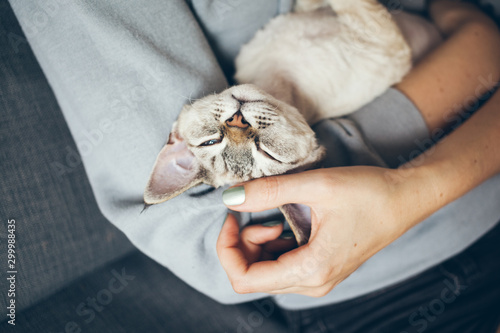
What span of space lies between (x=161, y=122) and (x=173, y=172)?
181 mm

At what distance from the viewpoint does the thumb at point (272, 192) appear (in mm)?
748

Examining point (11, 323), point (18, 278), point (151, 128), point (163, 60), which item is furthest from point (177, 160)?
point (11, 323)

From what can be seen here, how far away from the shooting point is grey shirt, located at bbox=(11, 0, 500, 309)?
0.90 metres

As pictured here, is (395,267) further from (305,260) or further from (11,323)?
(11,323)

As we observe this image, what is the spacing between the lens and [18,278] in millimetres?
999

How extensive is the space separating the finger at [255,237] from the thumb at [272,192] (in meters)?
0.18

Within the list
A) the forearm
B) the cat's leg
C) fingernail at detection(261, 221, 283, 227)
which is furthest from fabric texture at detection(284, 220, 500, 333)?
the cat's leg

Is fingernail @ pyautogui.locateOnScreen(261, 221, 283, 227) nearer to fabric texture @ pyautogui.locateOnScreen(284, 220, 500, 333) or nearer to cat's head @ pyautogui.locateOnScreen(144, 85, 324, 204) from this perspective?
cat's head @ pyautogui.locateOnScreen(144, 85, 324, 204)

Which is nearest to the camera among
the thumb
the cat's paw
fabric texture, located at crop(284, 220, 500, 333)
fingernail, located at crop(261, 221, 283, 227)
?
the thumb

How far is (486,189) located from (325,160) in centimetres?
78

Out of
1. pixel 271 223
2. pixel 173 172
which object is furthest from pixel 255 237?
pixel 173 172

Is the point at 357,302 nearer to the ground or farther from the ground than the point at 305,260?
nearer to the ground

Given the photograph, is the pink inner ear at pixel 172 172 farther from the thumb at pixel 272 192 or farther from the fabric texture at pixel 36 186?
the fabric texture at pixel 36 186

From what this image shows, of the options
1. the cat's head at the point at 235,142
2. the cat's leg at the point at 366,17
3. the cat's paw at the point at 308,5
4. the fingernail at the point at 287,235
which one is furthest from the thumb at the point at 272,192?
the cat's paw at the point at 308,5
